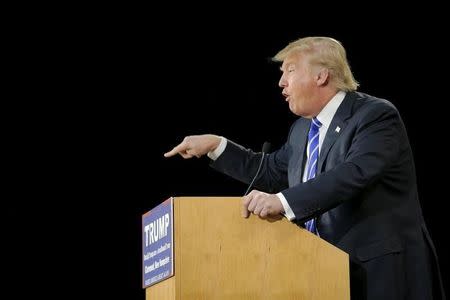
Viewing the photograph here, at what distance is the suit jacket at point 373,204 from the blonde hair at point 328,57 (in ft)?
0.56

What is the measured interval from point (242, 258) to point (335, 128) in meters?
0.78

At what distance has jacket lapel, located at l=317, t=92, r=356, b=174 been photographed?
3129mm

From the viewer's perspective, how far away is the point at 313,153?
327cm

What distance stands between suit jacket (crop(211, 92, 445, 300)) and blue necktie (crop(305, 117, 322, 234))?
0.06m

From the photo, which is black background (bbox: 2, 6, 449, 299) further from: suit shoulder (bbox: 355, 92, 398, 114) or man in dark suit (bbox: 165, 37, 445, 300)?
suit shoulder (bbox: 355, 92, 398, 114)

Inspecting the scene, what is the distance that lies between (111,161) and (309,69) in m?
2.05

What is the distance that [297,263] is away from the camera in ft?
8.57

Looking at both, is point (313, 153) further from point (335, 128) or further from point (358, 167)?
point (358, 167)

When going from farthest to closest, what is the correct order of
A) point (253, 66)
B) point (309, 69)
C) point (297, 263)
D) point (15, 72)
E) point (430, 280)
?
point (253, 66) → point (15, 72) → point (309, 69) → point (430, 280) → point (297, 263)

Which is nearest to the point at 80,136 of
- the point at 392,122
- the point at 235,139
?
the point at 235,139

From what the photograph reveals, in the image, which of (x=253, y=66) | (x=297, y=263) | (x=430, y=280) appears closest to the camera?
(x=297, y=263)

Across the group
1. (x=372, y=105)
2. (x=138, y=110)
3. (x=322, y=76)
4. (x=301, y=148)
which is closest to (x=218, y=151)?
(x=301, y=148)

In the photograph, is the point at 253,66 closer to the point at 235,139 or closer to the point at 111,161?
the point at 235,139

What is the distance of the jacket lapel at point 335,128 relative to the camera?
3129 millimetres
